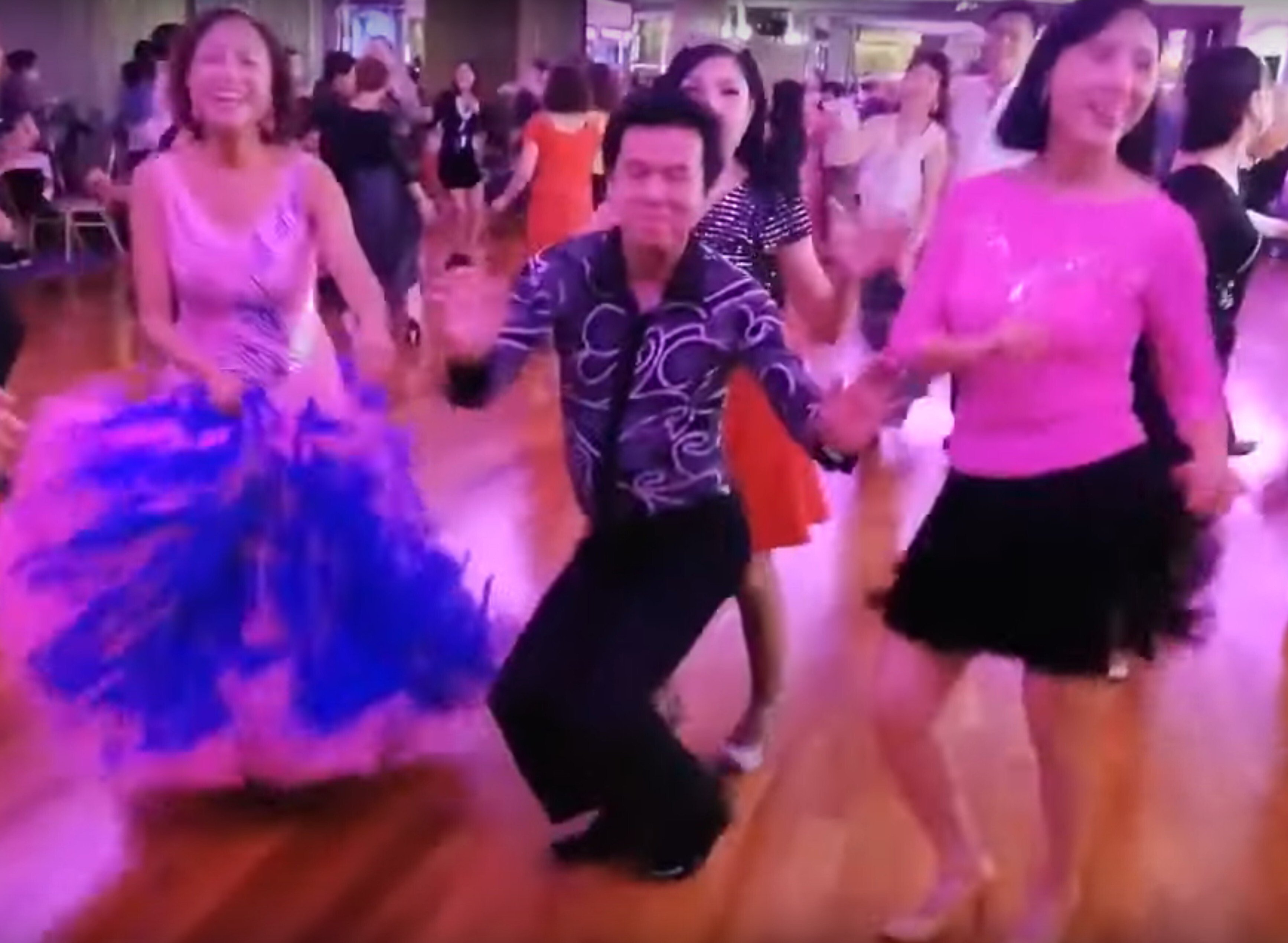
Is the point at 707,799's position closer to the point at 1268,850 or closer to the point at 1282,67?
the point at 1268,850

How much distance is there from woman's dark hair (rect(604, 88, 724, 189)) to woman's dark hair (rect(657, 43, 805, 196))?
435 mm

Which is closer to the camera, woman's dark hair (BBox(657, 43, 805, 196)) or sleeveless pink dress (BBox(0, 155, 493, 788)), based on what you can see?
sleeveless pink dress (BBox(0, 155, 493, 788))

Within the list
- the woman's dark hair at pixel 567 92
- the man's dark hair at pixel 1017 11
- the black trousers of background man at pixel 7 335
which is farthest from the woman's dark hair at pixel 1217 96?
the woman's dark hair at pixel 567 92

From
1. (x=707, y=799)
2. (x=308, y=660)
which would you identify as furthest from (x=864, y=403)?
(x=308, y=660)

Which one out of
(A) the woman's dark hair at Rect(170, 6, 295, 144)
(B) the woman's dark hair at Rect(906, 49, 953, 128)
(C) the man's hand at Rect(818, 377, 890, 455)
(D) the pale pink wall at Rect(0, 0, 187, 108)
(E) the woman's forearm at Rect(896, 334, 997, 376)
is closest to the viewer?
(E) the woman's forearm at Rect(896, 334, 997, 376)

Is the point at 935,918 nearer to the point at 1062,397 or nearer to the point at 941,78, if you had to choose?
the point at 1062,397

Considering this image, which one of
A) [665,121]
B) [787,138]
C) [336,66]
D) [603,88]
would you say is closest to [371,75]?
[336,66]

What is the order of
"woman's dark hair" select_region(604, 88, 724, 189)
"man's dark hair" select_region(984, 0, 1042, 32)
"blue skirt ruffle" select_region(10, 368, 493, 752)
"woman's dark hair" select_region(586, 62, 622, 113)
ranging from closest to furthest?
1. "woman's dark hair" select_region(604, 88, 724, 189)
2. "blue skirt ruffle" select_region(10, 368, 493, 752)
3. "man's dark hair" select_region(984, 0, 1042, 32)
4. "woman's dark hair" select_region(586, 62, 622, 113)

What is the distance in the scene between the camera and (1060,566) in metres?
2.40

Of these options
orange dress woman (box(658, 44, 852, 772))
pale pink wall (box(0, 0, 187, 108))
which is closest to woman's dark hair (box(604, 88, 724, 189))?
orange dress woman (box(658, 44, 852, 772))

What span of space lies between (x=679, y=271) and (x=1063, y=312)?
24.7 inches

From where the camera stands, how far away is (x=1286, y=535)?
5438 millimetres

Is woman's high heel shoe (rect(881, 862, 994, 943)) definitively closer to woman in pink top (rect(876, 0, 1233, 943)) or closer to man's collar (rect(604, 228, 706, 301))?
woman in pink top (rect(876, 0, 1233, 943))

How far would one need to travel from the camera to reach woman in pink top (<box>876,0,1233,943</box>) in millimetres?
2320
